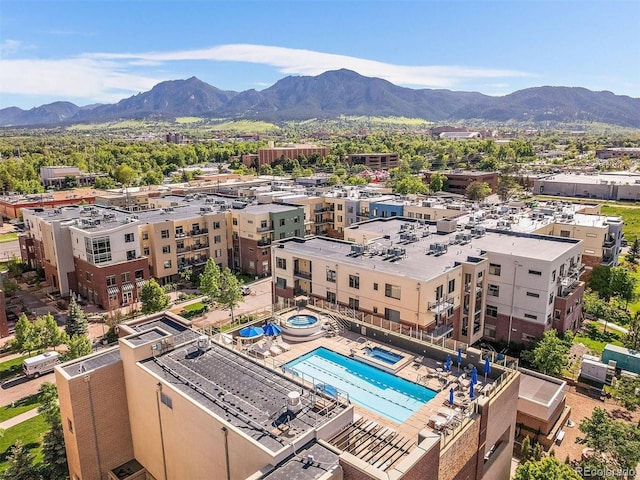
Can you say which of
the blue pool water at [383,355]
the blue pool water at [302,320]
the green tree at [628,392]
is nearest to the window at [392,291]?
the blue pool water at [302,320]

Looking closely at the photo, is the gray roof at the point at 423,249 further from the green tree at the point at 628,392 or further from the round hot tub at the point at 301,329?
the green tree at the point at 628,392

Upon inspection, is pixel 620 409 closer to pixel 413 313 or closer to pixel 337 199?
pixel 413 313

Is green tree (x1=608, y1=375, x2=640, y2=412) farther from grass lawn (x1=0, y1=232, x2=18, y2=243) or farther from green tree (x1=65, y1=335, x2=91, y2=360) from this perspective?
grass lawn (x1=0, y1=232, x2=18, y2=243)

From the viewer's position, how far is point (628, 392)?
116 ft

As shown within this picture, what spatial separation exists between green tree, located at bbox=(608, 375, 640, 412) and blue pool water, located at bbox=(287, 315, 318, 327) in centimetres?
2564

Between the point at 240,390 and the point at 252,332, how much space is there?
29.7 feet

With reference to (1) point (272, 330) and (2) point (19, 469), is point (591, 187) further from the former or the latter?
(2) point (19, 469)

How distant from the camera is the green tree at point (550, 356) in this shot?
4000cm

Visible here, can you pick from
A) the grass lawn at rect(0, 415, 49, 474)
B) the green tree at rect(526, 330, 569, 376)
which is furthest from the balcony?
the grass lawn at rect(0, 415, 49, 474)

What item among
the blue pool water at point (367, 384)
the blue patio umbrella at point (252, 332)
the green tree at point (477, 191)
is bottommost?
the green tree at point (477, 191)

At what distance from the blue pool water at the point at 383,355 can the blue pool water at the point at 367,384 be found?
3.60 feet

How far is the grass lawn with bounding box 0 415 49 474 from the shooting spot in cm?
3158

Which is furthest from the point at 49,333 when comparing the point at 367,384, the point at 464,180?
the point at 464,180

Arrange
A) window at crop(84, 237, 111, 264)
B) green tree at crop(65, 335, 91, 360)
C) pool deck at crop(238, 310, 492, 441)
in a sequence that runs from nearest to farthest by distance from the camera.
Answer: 1. pool deck at crop(238, 310, 492, 441)
2. green tree at crop(65, 335, 91, 360)
3. window at crop(84, 237, 111, 264)
